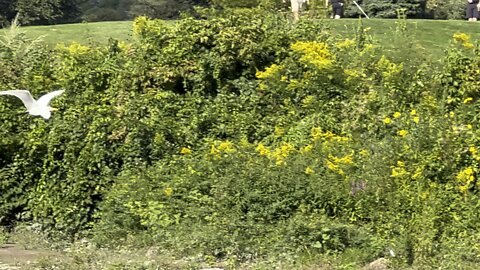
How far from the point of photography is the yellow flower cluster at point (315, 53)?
1187 centimetres

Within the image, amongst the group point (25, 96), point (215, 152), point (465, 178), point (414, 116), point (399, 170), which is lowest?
point (465, 178)

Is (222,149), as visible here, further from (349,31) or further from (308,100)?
(349,31)

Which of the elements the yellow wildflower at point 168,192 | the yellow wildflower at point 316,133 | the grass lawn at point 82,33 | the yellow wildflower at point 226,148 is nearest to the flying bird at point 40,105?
the yellow wildflower at point 168,192

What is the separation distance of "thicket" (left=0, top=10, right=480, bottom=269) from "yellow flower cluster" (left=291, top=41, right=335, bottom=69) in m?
0.02

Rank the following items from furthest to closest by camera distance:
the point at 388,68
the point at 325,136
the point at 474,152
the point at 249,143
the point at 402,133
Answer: the point at 388,68 < the point at 249,143 < the point at 325,136 < the point at 402,133 < the point at 474,152

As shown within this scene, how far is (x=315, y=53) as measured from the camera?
39.4ft

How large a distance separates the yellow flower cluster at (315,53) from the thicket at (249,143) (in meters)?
0.02

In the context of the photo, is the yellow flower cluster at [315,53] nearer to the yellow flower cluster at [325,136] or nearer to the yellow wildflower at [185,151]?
the yellow flower cluster at [325,136]

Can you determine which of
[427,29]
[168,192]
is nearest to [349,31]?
[427,29]

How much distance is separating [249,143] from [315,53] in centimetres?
185

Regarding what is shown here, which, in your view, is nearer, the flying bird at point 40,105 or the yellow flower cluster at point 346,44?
the flying bird at point 40,105

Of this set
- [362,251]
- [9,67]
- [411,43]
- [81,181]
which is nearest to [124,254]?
[81,181]

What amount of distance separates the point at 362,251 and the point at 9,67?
6.86m

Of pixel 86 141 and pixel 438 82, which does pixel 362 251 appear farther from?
pixel 86 141
